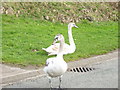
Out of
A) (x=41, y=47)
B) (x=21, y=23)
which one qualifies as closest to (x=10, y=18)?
(x=21, y=23)

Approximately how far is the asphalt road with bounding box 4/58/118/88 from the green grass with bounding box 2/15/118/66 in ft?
3.61

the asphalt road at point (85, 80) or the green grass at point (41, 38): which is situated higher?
the green grass at point (41, 38)

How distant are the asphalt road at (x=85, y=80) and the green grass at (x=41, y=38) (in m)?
1.10

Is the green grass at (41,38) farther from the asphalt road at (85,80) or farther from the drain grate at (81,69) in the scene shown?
the asphalt road at (85,80)

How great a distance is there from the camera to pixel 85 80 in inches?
367

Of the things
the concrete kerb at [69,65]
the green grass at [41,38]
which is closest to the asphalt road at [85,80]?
the concrete kerb at [69,65]

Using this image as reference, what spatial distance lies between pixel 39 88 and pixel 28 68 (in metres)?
1.45

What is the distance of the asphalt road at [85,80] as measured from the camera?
881 centimetres

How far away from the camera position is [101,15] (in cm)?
1719

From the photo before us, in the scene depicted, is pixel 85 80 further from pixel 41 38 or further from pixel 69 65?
pixel 41 38

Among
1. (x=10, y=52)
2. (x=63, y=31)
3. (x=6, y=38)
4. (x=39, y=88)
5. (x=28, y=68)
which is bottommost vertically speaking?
(x=39, y=88)

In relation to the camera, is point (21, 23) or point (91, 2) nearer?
point (21, 23)

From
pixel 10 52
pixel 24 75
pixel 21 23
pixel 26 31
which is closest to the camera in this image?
pixel 24 75

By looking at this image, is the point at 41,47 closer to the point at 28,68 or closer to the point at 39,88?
the point at 28,68
